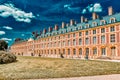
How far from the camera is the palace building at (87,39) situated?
40031 mm

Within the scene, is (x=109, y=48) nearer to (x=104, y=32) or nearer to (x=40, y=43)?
(x=104, y=32)

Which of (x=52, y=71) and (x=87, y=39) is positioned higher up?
(x=87, y=39)

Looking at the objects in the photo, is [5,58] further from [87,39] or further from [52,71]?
[87,39]

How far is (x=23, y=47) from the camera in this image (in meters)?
95.4

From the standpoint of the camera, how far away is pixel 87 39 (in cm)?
4731

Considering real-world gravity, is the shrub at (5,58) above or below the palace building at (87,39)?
below

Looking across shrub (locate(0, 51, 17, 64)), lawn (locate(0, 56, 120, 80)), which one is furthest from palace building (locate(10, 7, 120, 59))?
shrub (locate(0, 51, 17, 64))

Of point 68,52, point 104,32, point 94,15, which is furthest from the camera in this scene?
point 68,52

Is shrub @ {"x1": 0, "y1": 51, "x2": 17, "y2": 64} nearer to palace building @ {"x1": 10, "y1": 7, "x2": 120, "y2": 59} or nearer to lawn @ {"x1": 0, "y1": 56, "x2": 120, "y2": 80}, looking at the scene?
lawn @ {"x1": 0, "y1": 56, "x2": 120, "y2": 80}

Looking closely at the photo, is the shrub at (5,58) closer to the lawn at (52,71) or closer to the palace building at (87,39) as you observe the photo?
the lawn at (52,71)

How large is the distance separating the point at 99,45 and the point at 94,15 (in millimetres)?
10439

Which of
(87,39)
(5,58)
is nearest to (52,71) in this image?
(5,58)

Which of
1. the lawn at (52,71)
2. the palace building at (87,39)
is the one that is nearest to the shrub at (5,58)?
the lawn at (52,71)

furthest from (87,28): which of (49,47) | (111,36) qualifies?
(49,47)
